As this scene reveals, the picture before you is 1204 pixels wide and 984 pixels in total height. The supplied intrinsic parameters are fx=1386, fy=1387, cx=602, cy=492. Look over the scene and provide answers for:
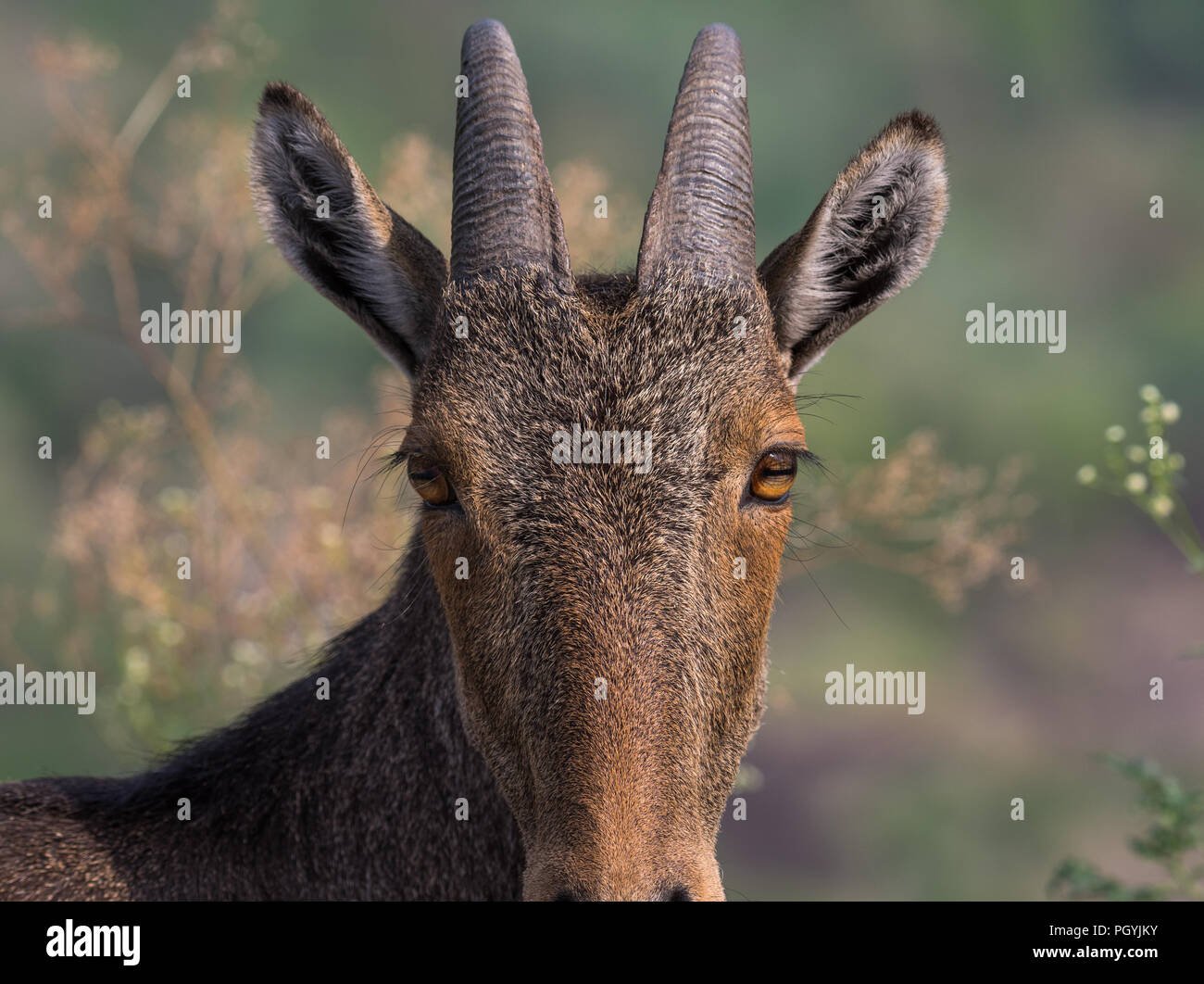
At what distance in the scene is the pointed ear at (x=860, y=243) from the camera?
686 centimetres

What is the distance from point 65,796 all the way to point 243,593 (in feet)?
15.8

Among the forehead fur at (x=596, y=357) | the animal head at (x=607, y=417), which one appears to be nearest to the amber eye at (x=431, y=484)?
the animal head at (x=607, y=417)

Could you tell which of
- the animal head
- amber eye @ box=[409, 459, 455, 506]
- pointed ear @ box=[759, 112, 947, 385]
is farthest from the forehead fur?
pointed ear @ box=[759, 112, 947, 385]

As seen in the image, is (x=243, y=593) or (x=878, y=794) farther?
(x=878, y=794)

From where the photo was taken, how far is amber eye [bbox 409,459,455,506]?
624 cm

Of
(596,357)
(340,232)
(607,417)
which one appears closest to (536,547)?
(607,417)

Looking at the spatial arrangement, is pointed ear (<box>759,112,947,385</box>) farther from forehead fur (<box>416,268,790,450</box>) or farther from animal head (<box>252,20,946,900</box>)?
forehead fur (<box>416,268,790,450</box>)

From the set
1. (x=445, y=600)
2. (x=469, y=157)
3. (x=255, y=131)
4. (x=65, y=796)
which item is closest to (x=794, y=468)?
(x=445, y=600)

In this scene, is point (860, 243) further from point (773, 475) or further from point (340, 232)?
point (340, 232)

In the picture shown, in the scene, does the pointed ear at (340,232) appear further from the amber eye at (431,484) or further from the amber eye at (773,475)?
the amber eye at (773,475)

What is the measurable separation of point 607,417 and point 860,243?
1.98 meters

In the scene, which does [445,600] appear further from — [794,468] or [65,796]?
[65,796]
